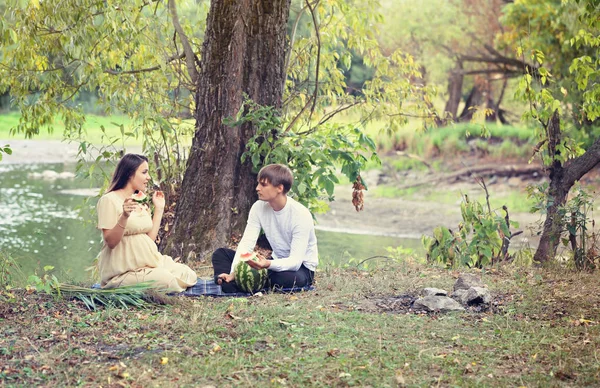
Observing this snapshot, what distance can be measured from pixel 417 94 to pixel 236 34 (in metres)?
3.09

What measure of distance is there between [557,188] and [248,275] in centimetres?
374

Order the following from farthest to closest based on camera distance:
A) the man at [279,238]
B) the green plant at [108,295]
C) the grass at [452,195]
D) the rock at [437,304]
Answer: the grass at [452,195] → the man at [279,238] → the rock at [437,304] → the green plant at [108,295]

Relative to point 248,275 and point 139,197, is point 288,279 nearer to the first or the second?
point 248,275

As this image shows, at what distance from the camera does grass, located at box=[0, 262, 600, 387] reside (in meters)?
3.78

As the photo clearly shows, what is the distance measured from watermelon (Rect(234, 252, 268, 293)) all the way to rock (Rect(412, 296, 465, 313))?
1124mm

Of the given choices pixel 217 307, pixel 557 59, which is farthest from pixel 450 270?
pixel 557 59

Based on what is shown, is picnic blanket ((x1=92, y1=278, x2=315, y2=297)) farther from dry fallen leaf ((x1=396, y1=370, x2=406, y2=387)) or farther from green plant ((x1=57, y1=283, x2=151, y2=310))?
dry fallen leaf ((x1=396, y1=370, x2=406, y2=387))

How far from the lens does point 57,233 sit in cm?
1481

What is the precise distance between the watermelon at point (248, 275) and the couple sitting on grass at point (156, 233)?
0.04m

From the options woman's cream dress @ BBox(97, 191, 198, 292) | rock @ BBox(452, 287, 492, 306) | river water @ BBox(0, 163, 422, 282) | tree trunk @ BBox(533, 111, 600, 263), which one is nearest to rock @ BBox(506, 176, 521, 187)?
river water @ BBox(0, 163, 422, 282)

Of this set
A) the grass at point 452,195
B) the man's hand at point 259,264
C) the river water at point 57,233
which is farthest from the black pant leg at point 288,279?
the grass at point 452,195

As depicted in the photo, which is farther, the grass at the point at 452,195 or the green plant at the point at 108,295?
the grass at the point at 452,195

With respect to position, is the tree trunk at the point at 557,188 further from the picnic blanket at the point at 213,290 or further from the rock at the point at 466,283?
the picnic blanket at the point at 213,290

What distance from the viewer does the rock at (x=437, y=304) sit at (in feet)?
17.1
